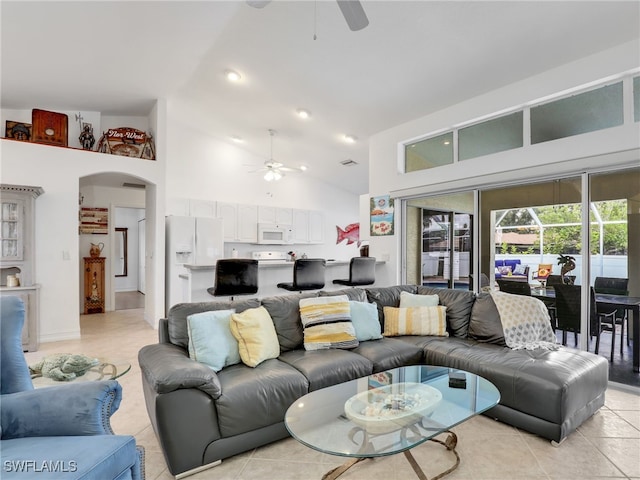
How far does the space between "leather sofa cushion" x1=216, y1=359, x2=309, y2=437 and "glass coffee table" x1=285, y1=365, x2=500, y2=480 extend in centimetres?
23

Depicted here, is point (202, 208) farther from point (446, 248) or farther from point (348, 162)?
point (446, 248)

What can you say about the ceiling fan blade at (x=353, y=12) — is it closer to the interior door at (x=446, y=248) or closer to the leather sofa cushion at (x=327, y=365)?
the leather sofa cushion at (x=327, y=365)

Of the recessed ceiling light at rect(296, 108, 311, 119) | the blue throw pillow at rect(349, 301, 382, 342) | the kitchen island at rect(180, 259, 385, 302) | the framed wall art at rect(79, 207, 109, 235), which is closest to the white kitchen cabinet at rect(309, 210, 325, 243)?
the kitchen island at rect(180, 259, 385, 302)

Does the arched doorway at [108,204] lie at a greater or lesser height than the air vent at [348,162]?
lesser

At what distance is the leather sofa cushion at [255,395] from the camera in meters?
1.92

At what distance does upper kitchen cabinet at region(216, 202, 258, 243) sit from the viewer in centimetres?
684

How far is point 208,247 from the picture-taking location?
6043 mm

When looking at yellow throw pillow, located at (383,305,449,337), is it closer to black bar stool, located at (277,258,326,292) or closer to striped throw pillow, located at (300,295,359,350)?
striped throw pillow, located at (300,295,359,350)

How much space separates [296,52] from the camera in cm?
385

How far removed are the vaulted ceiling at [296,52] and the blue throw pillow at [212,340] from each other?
2879 mm

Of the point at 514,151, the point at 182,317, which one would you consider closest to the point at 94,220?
the point at 182,317

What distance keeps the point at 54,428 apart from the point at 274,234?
6179 mm

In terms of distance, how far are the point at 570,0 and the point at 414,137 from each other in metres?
2.37

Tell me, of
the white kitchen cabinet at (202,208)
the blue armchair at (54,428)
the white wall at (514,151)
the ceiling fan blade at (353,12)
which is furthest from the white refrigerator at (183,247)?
the ceiling fan blade at (353,12)
